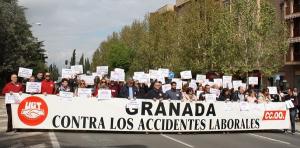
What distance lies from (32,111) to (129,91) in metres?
3.51

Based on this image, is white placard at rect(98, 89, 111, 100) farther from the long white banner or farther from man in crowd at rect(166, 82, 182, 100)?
man in crowd at rect(166, 82, 182, 100)

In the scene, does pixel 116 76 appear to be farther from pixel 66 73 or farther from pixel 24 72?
pixel 24 72

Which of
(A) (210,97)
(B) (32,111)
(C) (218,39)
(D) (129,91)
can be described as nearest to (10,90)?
(B) (32,111)

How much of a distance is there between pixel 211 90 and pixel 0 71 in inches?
1697

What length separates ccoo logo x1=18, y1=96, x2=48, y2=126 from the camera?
17984 mm

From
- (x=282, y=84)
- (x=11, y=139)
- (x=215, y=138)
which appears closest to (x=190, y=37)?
(x=282, y=84)

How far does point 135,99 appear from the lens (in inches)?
745

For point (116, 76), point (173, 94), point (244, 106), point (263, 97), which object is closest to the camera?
point (173, 94)

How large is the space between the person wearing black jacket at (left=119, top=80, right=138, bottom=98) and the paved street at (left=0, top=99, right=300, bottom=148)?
1.94 metres

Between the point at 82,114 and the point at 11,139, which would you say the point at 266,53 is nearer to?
the point at 82,114

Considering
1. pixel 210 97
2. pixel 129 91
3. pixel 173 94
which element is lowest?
pixel 210 97

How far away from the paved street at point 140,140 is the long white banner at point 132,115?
340 mm

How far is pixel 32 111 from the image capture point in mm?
18047

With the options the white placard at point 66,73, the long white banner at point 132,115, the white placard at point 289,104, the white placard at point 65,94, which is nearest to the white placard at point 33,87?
the long white banner at point 132,115
